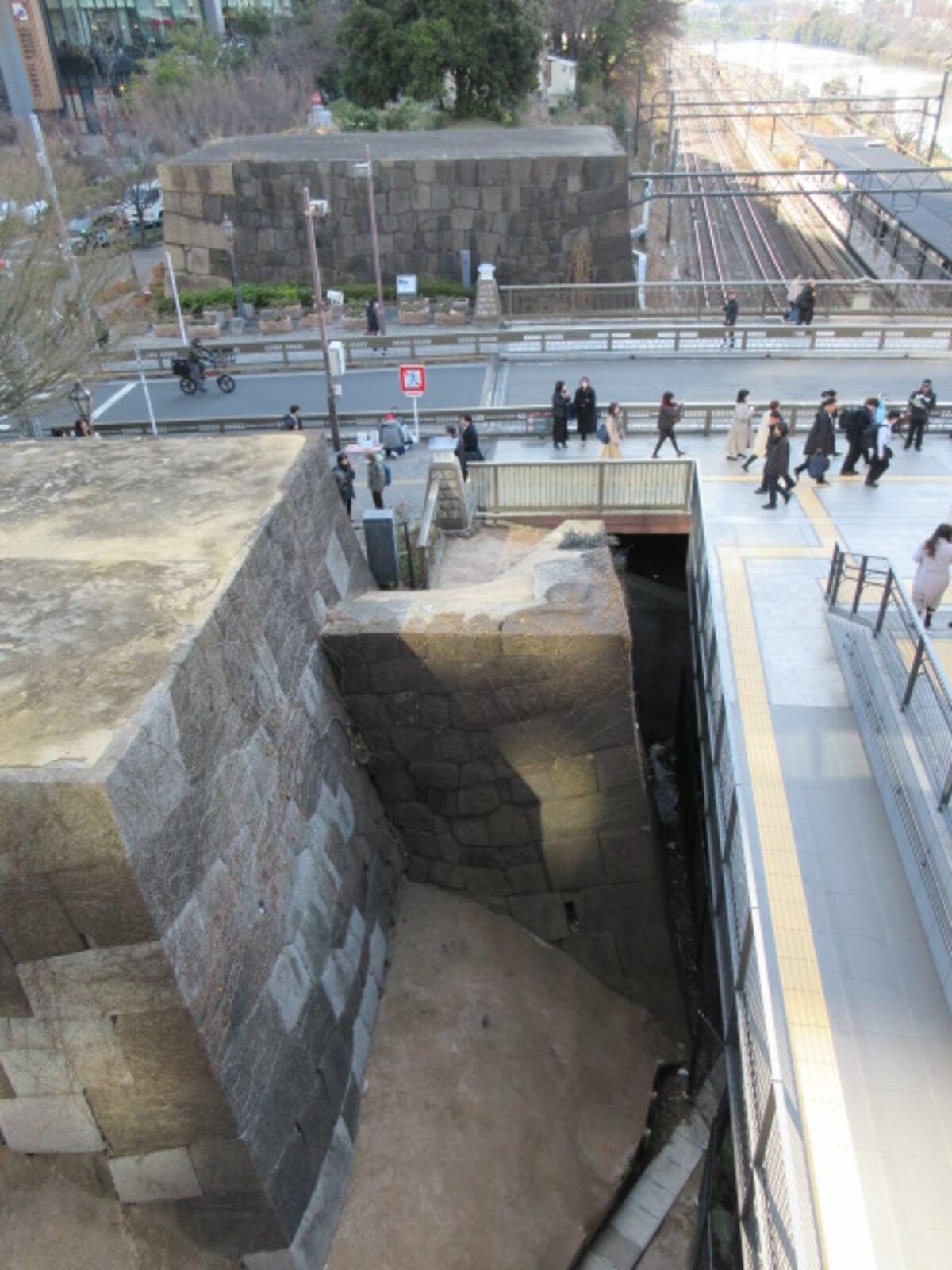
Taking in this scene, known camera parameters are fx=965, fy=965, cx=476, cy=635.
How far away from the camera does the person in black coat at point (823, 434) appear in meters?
12.3

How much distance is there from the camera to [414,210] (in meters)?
25.7

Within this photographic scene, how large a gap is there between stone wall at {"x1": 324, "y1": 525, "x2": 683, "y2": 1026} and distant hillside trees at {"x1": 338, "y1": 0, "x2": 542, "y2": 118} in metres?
28.9

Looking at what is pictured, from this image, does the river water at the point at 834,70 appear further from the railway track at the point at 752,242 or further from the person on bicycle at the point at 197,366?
the person on bicycle at the point at 197,366

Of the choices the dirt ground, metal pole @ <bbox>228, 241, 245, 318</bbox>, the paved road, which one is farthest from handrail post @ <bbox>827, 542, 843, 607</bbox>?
metal pole @ <bbox>228, 241, 245, 318</bbox>

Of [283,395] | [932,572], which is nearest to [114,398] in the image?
[283,395]

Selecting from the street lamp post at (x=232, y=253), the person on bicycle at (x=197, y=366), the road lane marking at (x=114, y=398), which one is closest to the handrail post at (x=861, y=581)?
the person on bicycle at (x=197, y=366)

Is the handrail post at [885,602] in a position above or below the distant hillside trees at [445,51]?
below

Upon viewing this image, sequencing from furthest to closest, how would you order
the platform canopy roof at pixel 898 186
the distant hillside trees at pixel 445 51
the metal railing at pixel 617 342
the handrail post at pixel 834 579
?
the distant hillside trees at pixel 445 51 → the platform canopy roof at pixel 898 186 → the metal railing at pixel 617 342 → the handrail post at pixel 834 579

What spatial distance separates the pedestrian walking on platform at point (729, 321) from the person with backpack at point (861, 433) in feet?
24.1

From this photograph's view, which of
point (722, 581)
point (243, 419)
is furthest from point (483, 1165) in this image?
point (243, 419)

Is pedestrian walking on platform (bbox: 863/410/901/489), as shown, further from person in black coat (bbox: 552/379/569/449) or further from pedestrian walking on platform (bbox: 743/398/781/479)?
person in black coat (bbox: 552/379/569/449)

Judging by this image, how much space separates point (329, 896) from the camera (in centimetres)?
753

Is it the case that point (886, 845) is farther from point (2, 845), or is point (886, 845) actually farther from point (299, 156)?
point (299, 156)

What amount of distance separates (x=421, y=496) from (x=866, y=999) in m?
10.6
